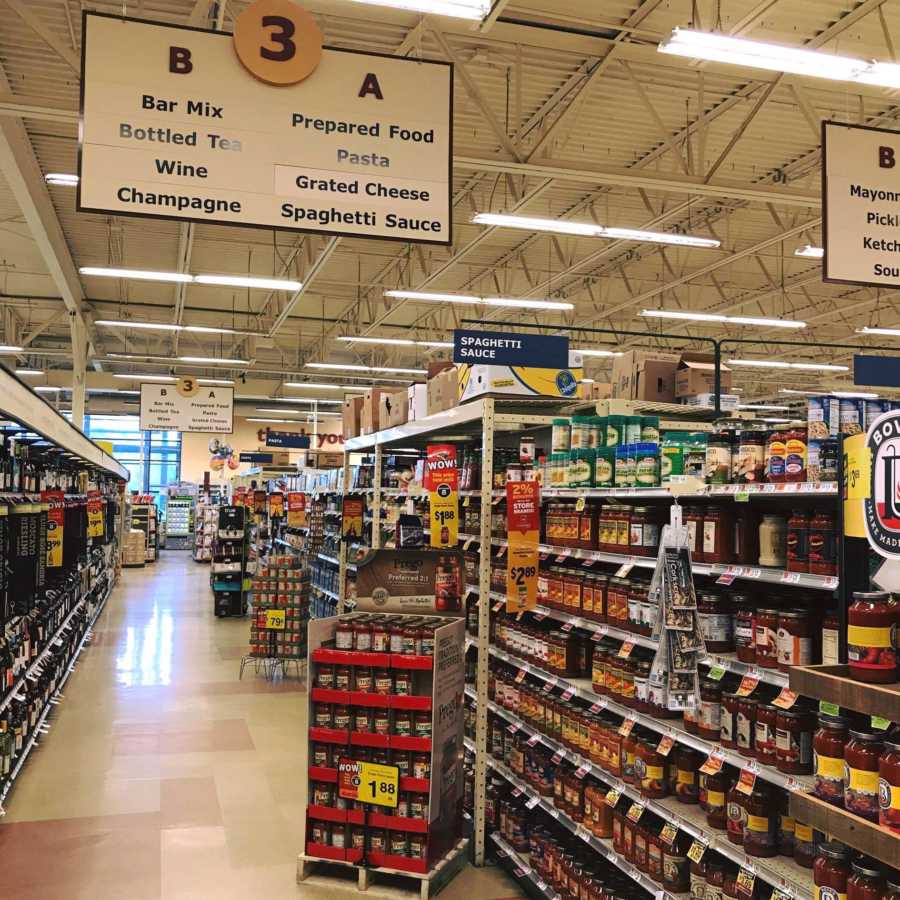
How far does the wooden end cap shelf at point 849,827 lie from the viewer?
6.09 feet

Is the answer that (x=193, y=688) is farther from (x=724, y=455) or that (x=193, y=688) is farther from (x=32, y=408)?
(x=724, y=455)

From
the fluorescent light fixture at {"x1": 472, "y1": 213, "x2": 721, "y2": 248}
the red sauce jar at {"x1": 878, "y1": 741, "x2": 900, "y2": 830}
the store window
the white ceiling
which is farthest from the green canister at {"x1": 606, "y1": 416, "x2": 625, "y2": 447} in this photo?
the store window

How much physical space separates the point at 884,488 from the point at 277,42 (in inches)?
128

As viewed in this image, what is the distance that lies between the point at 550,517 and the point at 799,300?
15.5 m

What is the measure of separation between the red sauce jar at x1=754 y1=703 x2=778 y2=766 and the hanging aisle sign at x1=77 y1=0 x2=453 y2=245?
239 cm

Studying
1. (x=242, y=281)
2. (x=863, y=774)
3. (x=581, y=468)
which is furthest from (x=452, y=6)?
(x=242, y=281)

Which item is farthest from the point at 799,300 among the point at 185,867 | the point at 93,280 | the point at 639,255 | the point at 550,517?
the point at 185,867

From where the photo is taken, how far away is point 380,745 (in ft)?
14.6

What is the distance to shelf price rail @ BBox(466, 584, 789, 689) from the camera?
2990 mm

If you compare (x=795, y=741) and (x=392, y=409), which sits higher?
(x=392, y=409)

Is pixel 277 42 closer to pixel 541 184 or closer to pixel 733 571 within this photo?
pixel 733 571

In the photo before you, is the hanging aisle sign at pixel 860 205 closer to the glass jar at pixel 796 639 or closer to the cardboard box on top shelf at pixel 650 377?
the cardboard box on top shelf at pixel 650 377

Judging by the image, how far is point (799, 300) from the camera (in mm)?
18328

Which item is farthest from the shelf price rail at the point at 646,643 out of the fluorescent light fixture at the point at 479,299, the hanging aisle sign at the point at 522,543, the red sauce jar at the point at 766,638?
the fluorescent light fixture at the point at 479,299
